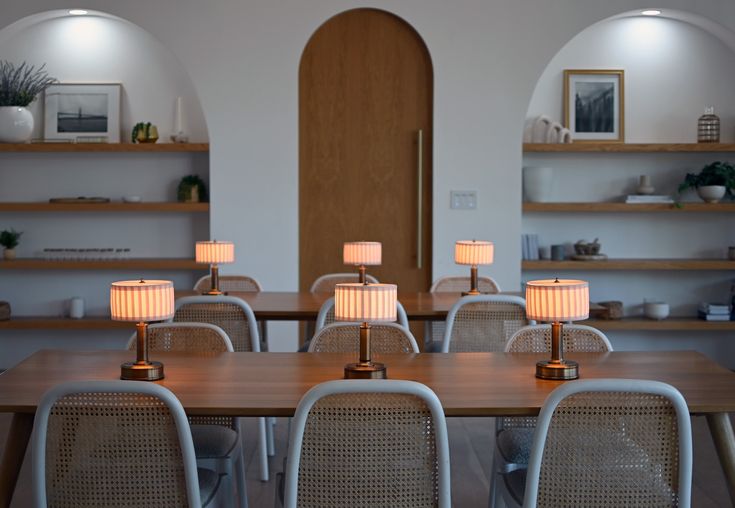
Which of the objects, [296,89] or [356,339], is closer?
[356,339]

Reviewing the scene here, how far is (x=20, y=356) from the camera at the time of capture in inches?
250

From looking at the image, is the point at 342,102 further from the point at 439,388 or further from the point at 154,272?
the point at 439,388

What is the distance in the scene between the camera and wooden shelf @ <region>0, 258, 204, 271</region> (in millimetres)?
5996

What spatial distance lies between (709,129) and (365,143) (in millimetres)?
2307

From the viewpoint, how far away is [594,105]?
6.34 m

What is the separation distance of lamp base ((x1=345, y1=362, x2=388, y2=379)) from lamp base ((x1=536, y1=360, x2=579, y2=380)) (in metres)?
0.47

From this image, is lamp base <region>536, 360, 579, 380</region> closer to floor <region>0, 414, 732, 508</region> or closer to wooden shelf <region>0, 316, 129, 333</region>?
floor <region>0, 414, 732, 508</region>

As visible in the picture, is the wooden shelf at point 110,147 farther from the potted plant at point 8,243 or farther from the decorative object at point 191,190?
the potted plant at point 8,243

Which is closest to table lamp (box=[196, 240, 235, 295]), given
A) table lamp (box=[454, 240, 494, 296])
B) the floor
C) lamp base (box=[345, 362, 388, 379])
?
the floor

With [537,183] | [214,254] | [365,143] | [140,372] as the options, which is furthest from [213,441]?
[537,183]

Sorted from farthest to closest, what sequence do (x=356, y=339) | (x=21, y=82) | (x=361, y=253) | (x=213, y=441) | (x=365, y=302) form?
(x=21, y=82), (x=361, y=253), (x=356, y=339), (x=213, y=441), (x=365, y=302)

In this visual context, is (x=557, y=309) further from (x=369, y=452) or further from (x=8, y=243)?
(x=8, y=243)

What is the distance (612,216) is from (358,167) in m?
1.82

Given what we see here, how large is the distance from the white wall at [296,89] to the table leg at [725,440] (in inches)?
140
